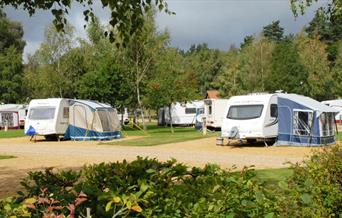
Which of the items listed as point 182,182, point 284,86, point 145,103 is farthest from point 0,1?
point 284,86

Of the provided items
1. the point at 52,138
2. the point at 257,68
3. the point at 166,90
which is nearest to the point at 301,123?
the point at 52,138

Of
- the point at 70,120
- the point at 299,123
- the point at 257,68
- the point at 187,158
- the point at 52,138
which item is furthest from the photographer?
the point at 257,68

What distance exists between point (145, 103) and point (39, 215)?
35.7 m

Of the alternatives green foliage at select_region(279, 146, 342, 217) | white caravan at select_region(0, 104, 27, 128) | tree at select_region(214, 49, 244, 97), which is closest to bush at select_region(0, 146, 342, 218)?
green foliage at select_region(279, 146, 342, 217)

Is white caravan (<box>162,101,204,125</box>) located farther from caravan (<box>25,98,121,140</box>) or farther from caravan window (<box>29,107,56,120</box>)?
caravan window (<box>29,107,56,120</box>)

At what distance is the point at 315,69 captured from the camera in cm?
5850

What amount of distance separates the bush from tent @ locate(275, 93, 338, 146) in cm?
1750

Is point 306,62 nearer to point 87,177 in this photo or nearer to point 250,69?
point 250,69

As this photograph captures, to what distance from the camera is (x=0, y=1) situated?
17.9 feet

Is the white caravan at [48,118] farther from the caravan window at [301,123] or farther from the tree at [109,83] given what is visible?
the caravan window at [301,123]

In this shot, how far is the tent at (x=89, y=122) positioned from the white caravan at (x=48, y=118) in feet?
1.28

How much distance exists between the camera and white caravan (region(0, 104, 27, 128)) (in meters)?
48.3

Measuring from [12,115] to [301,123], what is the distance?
112 ft

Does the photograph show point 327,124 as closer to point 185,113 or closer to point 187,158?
point 187,158
